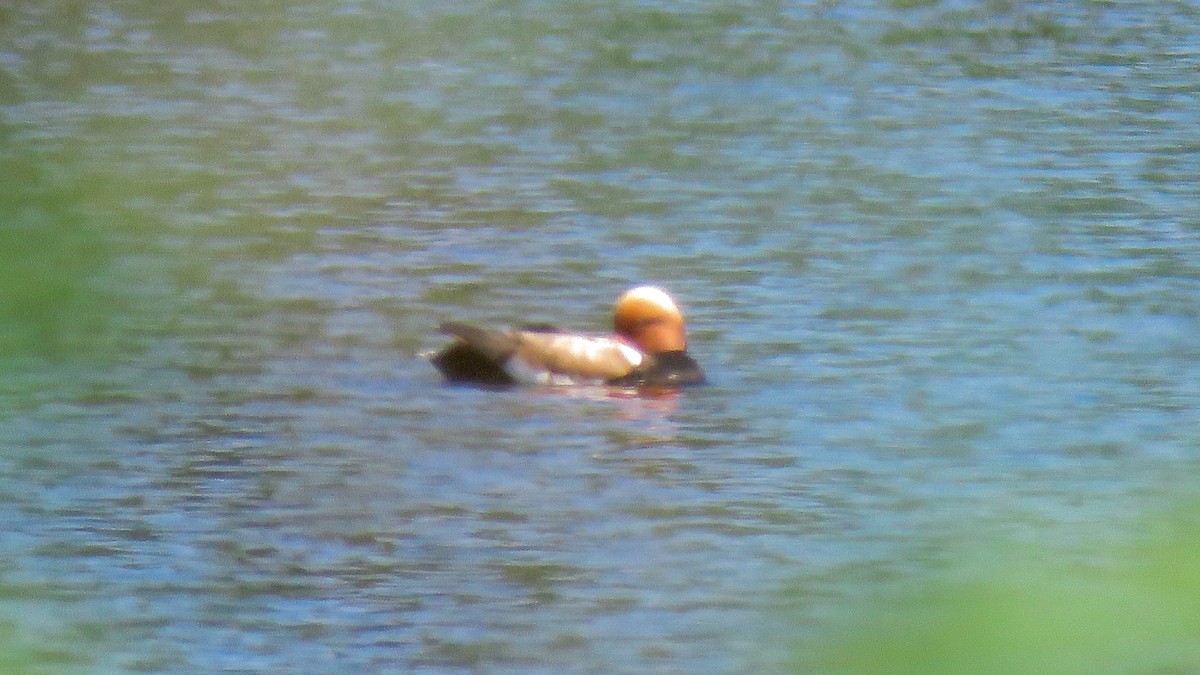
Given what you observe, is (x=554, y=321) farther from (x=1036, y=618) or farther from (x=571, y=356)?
(x=1036, y=618)

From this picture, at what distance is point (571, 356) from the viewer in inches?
481

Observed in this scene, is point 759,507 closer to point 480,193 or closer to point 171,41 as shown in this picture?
point 480,193

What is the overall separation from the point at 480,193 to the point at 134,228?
14667mm

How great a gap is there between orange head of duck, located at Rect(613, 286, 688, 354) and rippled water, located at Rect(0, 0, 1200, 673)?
10.9 inches

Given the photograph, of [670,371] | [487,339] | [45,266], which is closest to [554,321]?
[487,339]

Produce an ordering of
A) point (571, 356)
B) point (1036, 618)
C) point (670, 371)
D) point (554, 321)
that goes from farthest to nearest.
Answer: point (554, 321) → point (571, 356) → point (670, 371) → point (1036, 618)

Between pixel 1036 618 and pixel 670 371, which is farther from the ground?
pixel 1036 618

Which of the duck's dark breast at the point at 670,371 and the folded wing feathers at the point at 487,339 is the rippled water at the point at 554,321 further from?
the folded wing feathers at the point at 487,339

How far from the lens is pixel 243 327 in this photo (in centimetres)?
1222

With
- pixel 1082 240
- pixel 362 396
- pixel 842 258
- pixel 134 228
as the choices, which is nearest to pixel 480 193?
pixel 842 258

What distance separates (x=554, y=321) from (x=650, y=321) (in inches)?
58.0

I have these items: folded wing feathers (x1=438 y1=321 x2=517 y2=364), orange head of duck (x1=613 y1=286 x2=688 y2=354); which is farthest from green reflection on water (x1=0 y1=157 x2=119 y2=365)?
orange head of duck (x1=613 y1=286 x2=688 y2=354)

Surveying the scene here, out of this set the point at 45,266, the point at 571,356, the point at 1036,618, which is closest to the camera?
the point at 1036,618

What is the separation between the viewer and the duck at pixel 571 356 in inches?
471
